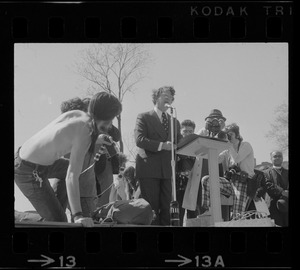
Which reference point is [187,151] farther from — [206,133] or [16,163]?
[16,163]

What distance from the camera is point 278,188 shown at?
7.35 meters

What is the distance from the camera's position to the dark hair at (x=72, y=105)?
7.16 meters

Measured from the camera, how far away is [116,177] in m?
7.18

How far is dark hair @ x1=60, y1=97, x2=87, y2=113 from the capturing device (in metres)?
7.16

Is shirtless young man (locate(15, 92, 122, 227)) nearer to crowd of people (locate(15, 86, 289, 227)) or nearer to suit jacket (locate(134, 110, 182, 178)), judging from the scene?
crowd of people (locate(15, 86, 289, 227))

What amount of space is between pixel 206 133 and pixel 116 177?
100 cm
